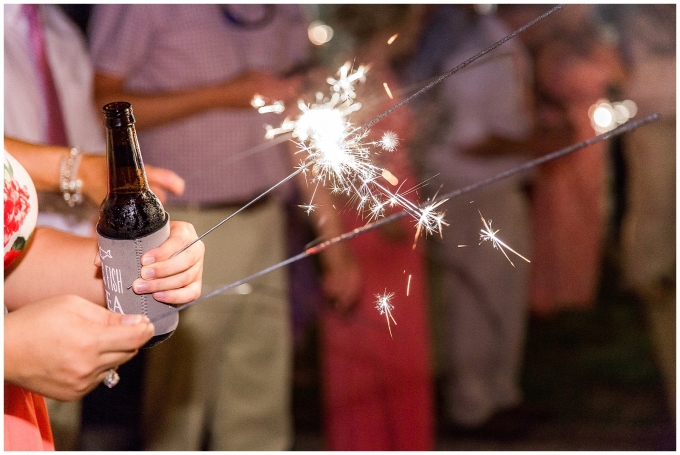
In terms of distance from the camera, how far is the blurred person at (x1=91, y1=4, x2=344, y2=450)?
1.64m

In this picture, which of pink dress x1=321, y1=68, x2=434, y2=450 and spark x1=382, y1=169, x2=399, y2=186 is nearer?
spark x1=382, y1=169, x2=399, y2=186

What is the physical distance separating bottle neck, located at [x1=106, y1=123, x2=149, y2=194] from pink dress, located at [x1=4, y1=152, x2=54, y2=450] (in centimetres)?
13

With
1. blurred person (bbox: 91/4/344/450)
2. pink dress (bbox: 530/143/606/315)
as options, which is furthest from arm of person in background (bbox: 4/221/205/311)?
pink dress (bbox: 530/143/606/315)

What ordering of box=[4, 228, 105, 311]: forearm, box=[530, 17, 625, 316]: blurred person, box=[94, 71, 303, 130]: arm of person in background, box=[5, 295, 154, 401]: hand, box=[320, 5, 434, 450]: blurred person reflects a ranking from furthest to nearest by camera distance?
box=[530, 17, 625, 316]: blurred person
box=[320, 5, 434, 450]: blurred person
box=[94, 71, 303, 130]: arm of person in background
box=[4, 228, 105, 311]: forearm
box=[5, 295, 154, 401]: hand

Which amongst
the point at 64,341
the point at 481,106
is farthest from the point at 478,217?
the point at 64,341

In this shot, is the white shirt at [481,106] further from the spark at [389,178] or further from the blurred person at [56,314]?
the blurred person at [56,314]

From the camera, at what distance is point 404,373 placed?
6.34 feet

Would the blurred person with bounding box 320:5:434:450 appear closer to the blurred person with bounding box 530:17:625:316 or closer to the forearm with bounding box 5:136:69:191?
the blurred person with bounding box 530:17:625:316

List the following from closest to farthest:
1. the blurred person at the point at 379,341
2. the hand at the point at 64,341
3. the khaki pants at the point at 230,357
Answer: the hand at the point at 64,341 → the khaki pants at the point at 230,357 → the blurred person at the point at 379,341

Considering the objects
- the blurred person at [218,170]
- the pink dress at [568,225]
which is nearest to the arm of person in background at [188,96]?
the blurred person at [218,170]

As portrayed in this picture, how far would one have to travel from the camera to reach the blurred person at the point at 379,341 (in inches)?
74.5

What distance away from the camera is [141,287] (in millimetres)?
751

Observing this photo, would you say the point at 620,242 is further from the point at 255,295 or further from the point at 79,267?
the point at 79,267

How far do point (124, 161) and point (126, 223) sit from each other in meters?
0.08
